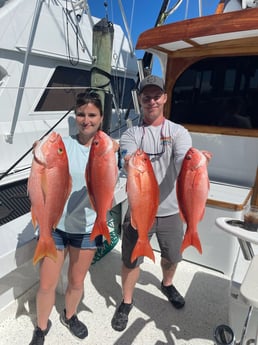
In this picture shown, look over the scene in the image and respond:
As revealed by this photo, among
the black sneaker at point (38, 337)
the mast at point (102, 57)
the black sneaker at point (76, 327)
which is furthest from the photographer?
the mast at point (102, 57)

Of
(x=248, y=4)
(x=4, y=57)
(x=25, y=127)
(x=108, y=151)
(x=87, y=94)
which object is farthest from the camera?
(x=25, y=127)

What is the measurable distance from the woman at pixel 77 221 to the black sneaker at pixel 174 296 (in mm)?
990

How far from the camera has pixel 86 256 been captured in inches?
77.4

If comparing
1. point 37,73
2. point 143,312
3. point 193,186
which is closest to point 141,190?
point 193,186

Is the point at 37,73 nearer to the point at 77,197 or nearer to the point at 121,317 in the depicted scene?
the point at 77,197

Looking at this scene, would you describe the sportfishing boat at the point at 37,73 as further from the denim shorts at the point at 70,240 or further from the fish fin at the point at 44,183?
the fish fin at the point at 44,183

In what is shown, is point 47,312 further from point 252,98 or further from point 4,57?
point 4,57

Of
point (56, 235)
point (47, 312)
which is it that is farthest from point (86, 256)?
point (47, 312)

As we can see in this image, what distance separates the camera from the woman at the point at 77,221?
1.79 meters

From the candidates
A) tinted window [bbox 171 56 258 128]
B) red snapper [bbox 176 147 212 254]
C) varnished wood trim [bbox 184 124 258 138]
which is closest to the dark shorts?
red snapper [bbox 176 147 212 254]

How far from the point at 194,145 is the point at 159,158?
1.80 metres

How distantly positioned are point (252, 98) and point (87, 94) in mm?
2269

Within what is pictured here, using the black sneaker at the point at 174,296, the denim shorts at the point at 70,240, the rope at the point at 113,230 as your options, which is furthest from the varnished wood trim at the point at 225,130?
the denim shorts at the point at 70,240

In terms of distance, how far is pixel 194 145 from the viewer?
3.77 metres
